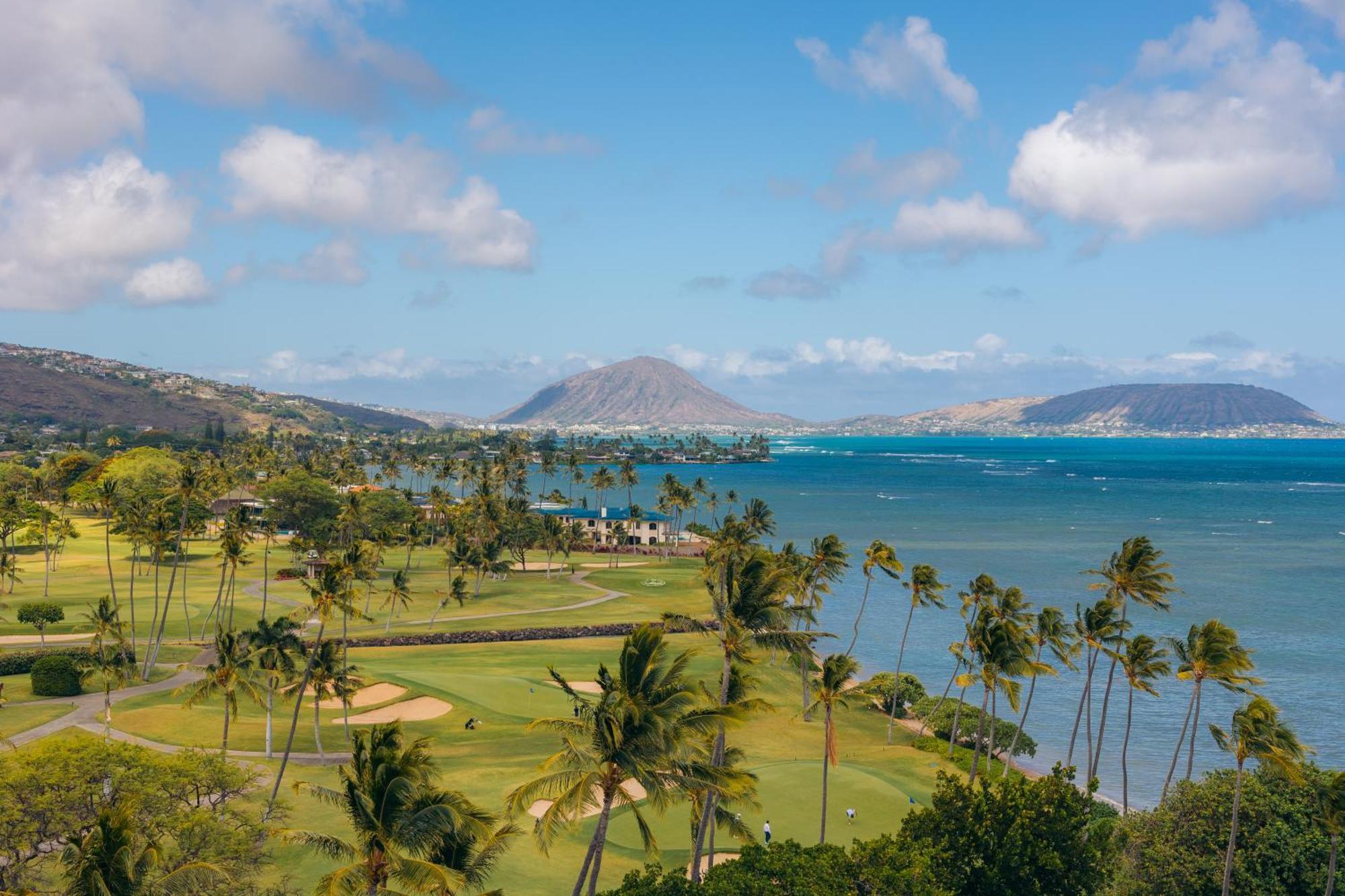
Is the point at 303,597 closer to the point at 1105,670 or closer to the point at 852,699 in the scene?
the point at 852,699

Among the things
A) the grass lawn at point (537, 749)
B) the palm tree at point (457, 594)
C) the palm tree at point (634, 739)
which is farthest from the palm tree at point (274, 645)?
the palm tree at point (457, 594)

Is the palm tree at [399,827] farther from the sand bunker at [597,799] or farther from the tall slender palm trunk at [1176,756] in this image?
the tall slender palm trunk at [1176,756]

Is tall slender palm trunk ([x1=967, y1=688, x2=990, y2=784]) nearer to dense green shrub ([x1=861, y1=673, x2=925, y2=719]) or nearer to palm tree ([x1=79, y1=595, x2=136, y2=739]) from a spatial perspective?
dense green shrub ([x1=861, y1=673, x2=925, y2=719])

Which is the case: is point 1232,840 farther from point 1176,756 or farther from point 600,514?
point 600,514

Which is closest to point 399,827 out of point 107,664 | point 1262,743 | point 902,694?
point 1262,743

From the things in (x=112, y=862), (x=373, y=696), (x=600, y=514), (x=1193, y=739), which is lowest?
(x=373, y=696)

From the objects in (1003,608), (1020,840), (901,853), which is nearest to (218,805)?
(901,853)

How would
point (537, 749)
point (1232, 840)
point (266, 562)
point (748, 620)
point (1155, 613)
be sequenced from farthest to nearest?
point (1155, 613) → point (266, 562) → point (537, 749) → point (1232, 840) → point (748, 620)
